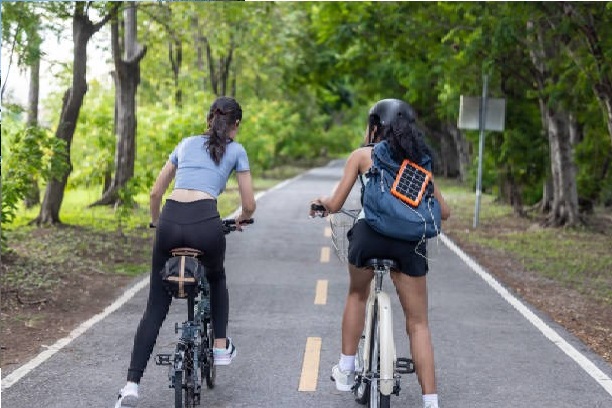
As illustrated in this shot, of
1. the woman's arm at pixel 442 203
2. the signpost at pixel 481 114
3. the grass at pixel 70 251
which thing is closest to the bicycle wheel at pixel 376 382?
the woman's arm at pixel 442 203

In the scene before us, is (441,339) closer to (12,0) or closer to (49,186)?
(12,0)

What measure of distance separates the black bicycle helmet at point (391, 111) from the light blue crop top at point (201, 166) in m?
0.90

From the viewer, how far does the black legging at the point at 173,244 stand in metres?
5.81

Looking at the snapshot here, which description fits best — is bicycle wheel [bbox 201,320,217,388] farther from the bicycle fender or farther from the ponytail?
the ponytail

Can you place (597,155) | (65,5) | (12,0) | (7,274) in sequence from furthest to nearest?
1. (597,155)
2. (65,5)
3. (12,0)
4. (7,274)

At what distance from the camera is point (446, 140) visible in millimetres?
51656

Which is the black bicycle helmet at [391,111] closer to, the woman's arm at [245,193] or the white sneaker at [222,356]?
the woman's arm at [245,193]

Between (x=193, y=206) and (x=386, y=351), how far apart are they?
4.61ft

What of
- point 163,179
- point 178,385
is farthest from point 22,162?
point 178,385

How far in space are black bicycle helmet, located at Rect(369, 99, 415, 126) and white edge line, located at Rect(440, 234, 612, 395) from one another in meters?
2.88

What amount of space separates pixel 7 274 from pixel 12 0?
5176 mm

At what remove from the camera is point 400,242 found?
218 inches

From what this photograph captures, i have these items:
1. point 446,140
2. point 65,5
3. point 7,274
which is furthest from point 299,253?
point 446,140

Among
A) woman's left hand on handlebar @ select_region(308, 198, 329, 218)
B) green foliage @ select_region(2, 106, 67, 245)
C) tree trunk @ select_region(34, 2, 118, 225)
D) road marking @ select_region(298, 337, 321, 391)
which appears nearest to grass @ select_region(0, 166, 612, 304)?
green foliage @ select_region(2, 106, 67, 245)
